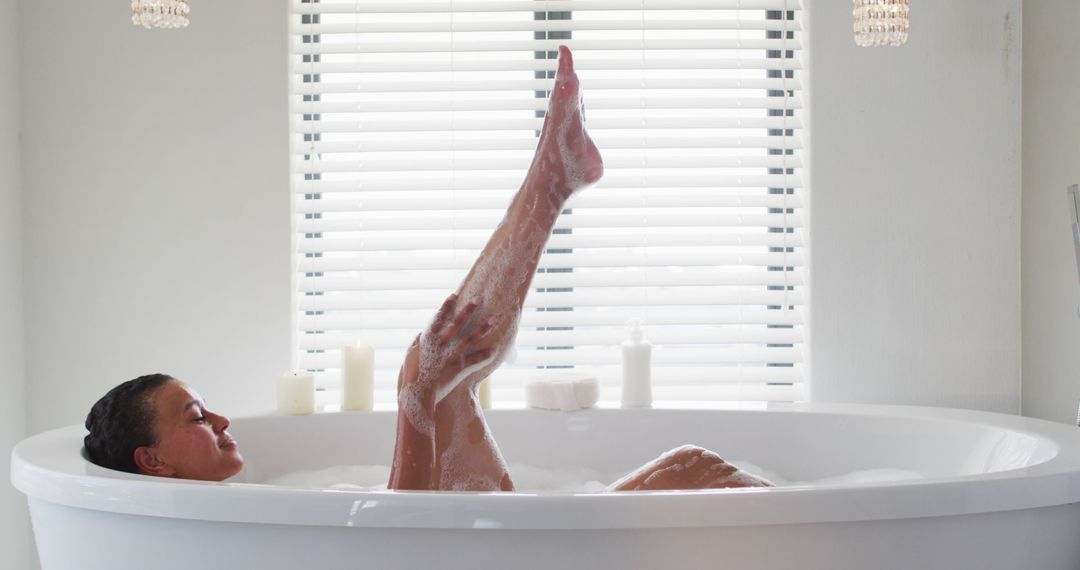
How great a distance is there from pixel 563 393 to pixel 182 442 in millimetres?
885

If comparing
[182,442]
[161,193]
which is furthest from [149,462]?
[161,193]

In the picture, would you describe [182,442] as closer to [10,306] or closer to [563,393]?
[563,393]

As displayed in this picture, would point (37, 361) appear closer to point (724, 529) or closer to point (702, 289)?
point (702, 289)

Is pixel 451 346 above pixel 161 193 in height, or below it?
below

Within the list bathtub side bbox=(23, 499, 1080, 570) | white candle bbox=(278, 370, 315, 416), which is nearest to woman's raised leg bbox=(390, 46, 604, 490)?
bathtub side bbox=(23, 499, 1080, 570)

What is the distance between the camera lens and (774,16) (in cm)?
250

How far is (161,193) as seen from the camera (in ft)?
7.78

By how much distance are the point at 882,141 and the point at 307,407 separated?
61.2 inches

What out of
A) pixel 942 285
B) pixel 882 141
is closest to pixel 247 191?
pixel 882 141

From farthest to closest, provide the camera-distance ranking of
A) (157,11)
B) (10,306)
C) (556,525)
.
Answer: (10,306) < (157,11) < (556,525)

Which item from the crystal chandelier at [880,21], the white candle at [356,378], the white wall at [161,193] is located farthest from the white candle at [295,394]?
the crystal chandelier at [880,21]

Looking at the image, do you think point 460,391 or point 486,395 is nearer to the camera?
point 460,391

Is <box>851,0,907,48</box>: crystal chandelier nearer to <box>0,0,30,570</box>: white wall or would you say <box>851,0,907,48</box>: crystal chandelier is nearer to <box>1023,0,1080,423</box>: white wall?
<box>1023,0,1080,423</box>: white wall

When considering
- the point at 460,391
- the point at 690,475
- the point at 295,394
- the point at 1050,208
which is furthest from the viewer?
the point at 1050,208
